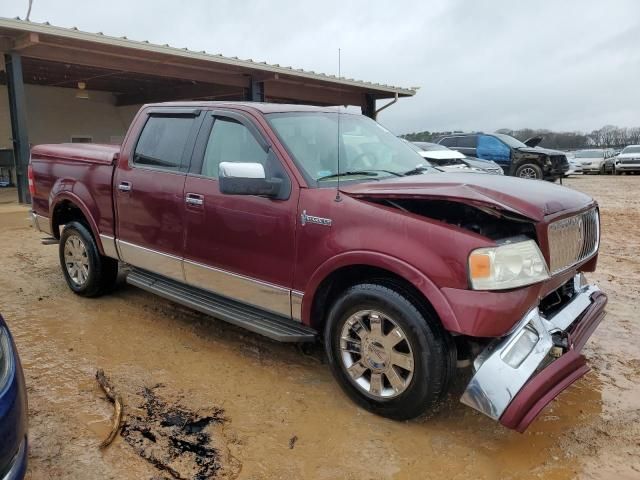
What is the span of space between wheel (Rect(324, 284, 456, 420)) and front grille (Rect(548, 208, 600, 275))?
807 millimetres

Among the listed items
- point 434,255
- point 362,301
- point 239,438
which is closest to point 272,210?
point 362,301

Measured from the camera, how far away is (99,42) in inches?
458

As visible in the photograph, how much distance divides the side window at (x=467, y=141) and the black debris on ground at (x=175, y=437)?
14131 mm

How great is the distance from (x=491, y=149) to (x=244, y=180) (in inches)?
540

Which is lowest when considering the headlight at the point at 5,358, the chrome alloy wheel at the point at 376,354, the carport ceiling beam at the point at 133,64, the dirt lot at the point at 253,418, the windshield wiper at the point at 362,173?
→ the dirt lot at the point at 253,418

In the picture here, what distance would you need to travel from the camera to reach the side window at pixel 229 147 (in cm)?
378

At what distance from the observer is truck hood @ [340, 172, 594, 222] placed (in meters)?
2.77

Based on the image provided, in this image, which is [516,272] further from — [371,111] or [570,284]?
[371,111]

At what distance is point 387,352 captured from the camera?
3021mm

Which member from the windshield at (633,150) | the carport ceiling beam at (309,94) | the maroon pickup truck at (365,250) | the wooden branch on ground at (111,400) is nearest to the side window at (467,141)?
the carport ceiling beam at (309,94)

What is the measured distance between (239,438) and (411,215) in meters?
1.58

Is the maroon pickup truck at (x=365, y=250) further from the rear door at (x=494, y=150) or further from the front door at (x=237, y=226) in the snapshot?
the rear door at (x=494, y=150)

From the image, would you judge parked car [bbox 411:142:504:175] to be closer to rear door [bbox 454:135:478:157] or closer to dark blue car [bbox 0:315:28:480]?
rear door [bbox 454:135:478:157]

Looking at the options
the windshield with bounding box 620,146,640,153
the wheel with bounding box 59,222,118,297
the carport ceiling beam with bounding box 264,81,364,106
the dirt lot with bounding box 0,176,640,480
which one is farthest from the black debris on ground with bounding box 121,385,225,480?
the windshield with bounding box 620,146,640,153
